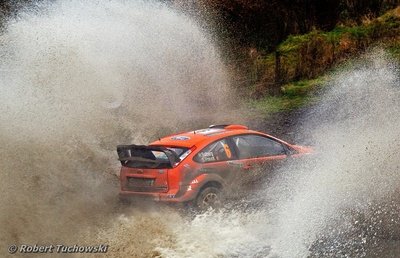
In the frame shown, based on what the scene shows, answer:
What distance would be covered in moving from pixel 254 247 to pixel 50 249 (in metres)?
2.84

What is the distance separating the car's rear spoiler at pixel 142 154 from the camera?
9.41 m

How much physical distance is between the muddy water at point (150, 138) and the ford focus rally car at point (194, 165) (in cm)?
30

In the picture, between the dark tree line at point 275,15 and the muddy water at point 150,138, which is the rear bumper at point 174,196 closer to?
the muddy water at point 150,138

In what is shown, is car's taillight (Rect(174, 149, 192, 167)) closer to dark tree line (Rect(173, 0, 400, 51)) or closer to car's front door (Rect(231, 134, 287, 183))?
car's front door (Rect(231, 134, 287, 183))

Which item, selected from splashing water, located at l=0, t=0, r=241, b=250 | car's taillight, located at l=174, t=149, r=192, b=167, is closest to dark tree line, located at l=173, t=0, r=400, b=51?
splashing water, located at l=0, t=0, r=241, b=250

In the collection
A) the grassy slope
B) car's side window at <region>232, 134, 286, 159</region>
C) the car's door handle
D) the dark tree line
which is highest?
the dark tree line

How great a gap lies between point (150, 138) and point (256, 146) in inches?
199

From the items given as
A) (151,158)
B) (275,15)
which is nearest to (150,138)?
(151,158)

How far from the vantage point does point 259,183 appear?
9914 mm

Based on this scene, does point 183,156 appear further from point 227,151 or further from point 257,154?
point 257,154

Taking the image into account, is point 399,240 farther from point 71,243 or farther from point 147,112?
point 147,112

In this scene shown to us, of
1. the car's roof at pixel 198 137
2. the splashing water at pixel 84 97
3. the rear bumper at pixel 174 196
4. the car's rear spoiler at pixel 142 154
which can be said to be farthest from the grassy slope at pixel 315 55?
the rear bumper at pixel 174 196

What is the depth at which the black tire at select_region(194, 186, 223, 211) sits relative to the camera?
937cm

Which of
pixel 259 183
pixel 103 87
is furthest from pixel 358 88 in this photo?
pixel 259 183
